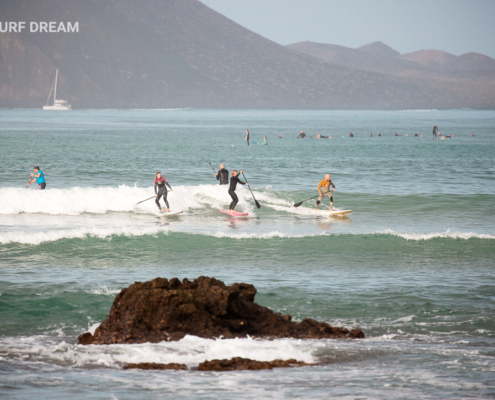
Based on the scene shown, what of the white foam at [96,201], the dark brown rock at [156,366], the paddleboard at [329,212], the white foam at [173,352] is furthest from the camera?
the white foam at [96,201]

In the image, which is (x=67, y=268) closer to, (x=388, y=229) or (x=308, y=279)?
(x=308, y=279)

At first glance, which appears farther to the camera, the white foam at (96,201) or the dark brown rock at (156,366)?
the white foam at (96,201)

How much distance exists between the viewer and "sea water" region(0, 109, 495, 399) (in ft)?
24.5

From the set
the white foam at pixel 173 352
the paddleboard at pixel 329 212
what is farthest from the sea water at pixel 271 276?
the paddleboard at pixel 329 212

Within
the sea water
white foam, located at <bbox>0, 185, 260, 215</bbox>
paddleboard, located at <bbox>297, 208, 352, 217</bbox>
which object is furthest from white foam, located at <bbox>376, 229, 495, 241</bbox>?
white foam, located at <bbox>0, 185, 260, 215</bbox>

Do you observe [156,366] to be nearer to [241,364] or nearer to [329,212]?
[241,364]

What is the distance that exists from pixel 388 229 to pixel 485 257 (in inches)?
201

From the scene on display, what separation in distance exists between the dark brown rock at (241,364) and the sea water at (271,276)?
166mm

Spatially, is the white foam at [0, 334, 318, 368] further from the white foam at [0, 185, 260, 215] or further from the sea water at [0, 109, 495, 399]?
the white foam at [0, 185, 260, 215]

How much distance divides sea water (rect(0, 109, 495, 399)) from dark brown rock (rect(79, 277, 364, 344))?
10.2 inches

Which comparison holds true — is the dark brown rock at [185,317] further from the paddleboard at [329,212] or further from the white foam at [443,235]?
the paddleboard at [329,212]

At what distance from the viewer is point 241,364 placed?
7.91 m

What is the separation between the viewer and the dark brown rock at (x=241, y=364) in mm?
7820

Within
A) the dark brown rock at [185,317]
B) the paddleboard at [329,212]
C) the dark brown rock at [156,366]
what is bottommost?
the dark brown rock at [156,366]
